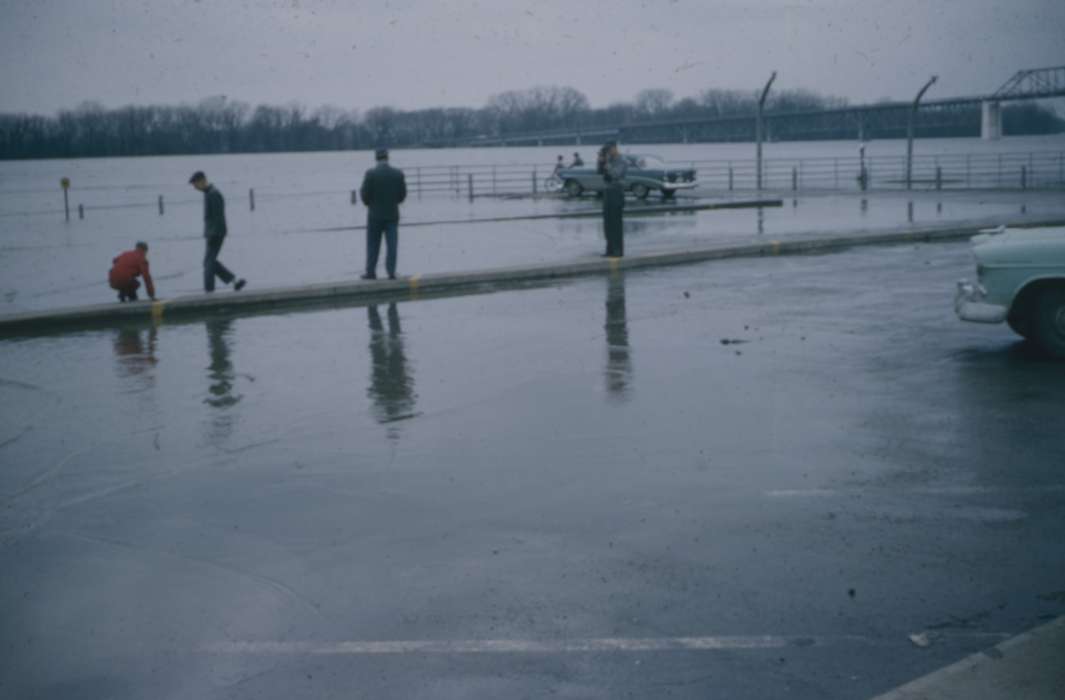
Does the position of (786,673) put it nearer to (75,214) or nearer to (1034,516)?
(1034,516)

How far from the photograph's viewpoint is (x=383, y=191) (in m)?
18.1

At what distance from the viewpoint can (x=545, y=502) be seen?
712 centimetres

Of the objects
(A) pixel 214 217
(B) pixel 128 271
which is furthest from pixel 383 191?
(B) pixel 128 271

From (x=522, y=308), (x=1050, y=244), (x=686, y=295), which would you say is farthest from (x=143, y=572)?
(x=686, y=295)

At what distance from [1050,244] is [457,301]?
25.8ft

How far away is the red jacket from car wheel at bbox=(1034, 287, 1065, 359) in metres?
10.5

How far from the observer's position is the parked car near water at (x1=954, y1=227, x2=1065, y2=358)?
36.7ft

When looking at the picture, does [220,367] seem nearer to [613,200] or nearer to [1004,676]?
[1004,676]

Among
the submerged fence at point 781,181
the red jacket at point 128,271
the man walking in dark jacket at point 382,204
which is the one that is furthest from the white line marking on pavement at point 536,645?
the submerged fence at point 781,181

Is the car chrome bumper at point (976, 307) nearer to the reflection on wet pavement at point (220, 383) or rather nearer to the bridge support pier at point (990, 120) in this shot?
the reflection on wet pavement at point (220, 383)

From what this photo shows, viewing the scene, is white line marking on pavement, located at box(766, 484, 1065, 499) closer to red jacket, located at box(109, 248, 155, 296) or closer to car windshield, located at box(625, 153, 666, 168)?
red jacket, located at box(109, 248, 155, 296)

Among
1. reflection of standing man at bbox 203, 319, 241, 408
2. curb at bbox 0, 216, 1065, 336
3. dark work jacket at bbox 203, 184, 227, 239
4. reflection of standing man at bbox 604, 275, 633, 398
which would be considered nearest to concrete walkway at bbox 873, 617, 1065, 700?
reflection of standing man at bbox 604, 275, 633, 398

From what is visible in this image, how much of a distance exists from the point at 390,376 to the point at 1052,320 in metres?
5.82

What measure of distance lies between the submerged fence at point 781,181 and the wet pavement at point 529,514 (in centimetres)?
3772
